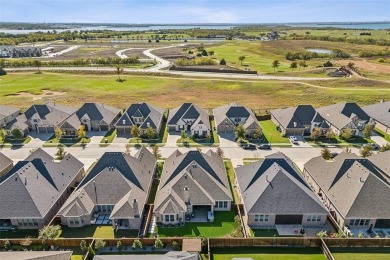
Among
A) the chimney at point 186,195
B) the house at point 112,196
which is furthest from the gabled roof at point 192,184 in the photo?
the house at point 112,196

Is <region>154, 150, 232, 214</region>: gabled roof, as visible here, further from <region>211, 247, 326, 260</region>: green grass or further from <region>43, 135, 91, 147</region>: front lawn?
<region>43, 135, 91, 147</region>: front lawn

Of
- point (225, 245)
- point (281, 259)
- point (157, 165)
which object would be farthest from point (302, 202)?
point (157, 165)

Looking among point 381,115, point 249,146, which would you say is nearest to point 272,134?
point 249,146

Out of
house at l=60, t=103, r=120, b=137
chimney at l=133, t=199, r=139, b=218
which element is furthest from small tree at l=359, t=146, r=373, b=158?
house at l=60, t=103, r=120, b=137

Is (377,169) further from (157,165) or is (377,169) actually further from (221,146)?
(157,165)

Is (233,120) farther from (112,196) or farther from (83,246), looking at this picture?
(83,246)
